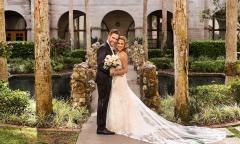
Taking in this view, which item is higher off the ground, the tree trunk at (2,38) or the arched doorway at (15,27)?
the arched doorway at (15,27)

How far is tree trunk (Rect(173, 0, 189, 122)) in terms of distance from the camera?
10914 millimetres

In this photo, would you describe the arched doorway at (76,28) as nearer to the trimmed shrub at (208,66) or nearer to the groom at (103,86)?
the trimmed shrub at (208,66)

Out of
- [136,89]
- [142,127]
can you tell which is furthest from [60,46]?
[142,127]

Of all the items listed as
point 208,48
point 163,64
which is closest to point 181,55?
point 163,64

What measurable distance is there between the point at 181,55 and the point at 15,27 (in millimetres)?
30418

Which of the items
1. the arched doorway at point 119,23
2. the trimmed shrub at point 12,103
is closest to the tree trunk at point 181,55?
the trimmed shrub at point 12,103

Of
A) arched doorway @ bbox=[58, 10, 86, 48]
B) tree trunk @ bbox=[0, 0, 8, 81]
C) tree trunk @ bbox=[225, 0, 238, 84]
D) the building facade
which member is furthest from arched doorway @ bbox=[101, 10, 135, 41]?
tree trunk @ bbox=[225, 0, 238, 84]

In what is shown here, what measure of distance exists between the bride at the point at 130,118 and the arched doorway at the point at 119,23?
30.5 m

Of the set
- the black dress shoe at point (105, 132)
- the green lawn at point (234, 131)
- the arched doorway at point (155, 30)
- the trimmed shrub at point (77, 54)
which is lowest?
the green lawn at point (234, 131)

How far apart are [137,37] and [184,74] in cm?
2602

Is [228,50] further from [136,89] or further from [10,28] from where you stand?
[10,28]

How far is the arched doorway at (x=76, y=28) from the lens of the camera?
39750 mm

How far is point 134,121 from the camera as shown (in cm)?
1027

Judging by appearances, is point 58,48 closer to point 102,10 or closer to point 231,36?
point 102,10
